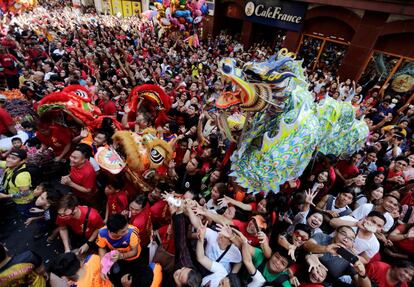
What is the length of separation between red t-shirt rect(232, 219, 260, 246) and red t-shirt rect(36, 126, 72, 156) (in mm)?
2781

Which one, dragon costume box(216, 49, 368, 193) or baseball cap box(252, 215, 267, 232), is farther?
dragon costume box(216, 49, 368, 193)

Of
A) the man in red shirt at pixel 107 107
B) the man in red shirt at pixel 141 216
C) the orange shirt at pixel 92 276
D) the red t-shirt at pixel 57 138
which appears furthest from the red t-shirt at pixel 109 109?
the orange shirt at pixel 92 276

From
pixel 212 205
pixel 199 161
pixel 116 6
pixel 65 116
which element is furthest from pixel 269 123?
pixel 116 6

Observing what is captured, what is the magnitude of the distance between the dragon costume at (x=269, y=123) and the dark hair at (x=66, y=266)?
1.99 m

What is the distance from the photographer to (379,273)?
1.99 meters

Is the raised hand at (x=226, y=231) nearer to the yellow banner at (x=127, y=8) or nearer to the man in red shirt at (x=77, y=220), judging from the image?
the man in red shirt at (x=77, y=220)

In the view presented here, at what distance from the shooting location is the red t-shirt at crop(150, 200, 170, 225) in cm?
A: 246

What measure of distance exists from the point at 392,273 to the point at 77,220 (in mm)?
2951

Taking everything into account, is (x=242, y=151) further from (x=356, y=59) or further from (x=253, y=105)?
→ (x=356, y=59)

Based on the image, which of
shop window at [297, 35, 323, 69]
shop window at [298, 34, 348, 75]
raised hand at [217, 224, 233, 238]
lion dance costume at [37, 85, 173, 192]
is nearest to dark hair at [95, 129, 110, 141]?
lion dance costume at [37, 85, 173, 192]

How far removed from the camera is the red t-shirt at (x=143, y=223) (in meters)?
2.21

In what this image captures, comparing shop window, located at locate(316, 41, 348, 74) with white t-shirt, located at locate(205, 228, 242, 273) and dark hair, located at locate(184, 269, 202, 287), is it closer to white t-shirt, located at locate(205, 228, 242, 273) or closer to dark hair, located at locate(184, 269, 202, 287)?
white t-shirt, located at locate(205, 228, 242, 273)

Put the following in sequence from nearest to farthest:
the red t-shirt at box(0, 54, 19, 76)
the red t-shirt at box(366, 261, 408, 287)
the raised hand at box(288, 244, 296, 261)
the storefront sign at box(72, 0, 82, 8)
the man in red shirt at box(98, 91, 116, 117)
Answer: the raised hand at box(288, 244, 296, 261) → the red t-shirt at box(366, 261, 408, 287) → the man in red shirt at box(98, 91, 116, 117) → the red t-shirt at box(0, 54, 19, 76) → the storefront sign at box(72, 0, 82, 8)

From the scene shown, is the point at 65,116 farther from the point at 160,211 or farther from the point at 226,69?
the point at 226,69
